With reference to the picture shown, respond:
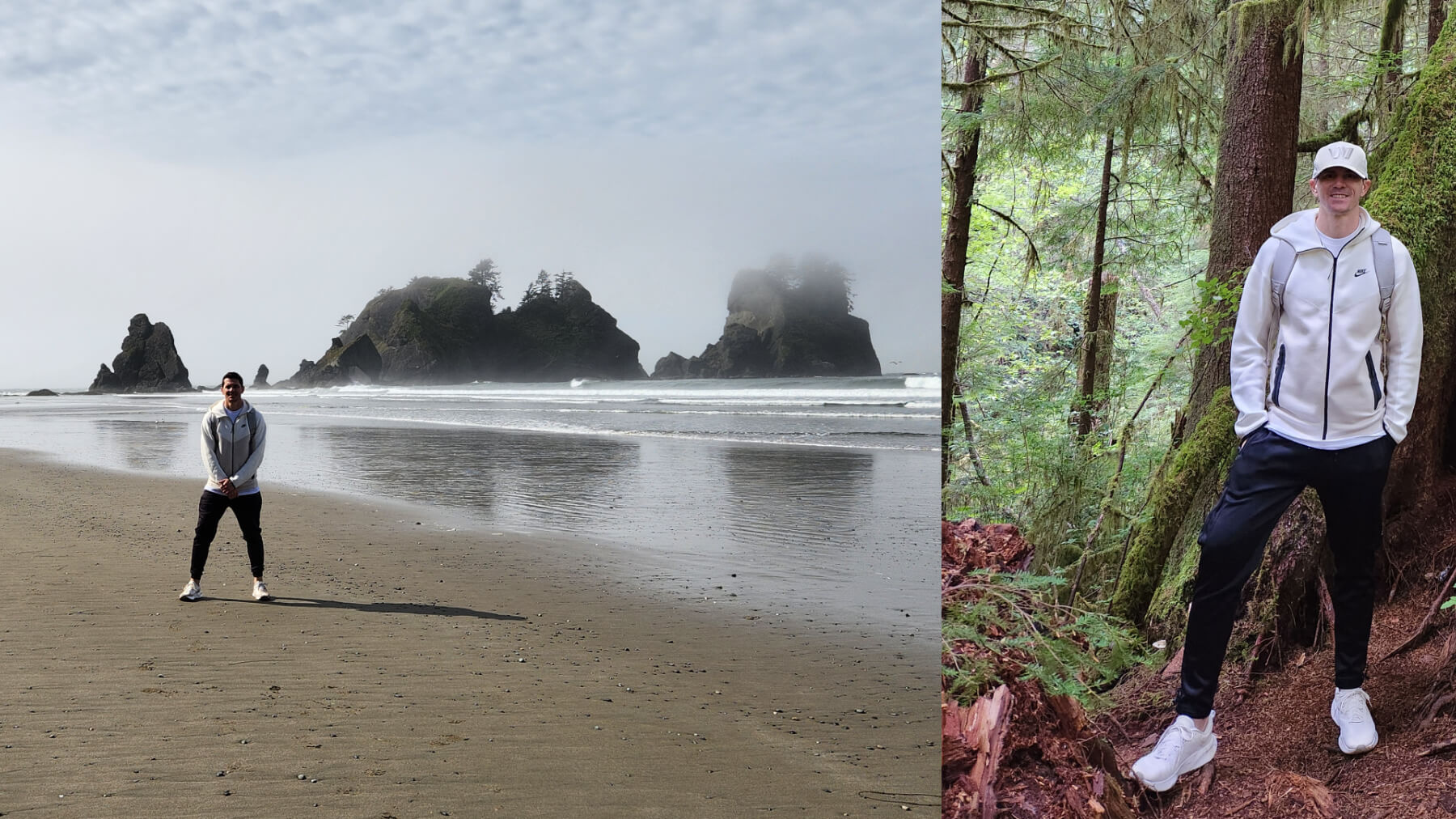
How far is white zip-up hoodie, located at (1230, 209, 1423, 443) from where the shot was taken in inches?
73.1

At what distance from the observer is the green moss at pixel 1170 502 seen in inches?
81.3

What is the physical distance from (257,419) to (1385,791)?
3055 mm

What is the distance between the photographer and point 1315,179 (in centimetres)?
194

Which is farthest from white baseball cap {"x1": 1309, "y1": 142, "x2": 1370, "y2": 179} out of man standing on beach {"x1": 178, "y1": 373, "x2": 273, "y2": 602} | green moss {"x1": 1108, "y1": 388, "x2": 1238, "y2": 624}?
man standing on beach {"x1": 178, "y1": 373, "x2": 273, "y2": 602}

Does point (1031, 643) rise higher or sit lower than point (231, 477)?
lower

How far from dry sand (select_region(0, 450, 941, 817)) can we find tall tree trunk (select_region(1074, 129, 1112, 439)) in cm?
134

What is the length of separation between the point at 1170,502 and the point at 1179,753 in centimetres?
54

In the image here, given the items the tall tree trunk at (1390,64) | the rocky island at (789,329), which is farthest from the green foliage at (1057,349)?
the rocky island at (789,329)

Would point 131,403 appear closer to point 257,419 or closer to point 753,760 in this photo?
point 257,419

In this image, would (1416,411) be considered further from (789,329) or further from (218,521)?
(218,521)

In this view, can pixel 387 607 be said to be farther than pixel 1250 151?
Yes

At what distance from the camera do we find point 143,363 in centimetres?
319

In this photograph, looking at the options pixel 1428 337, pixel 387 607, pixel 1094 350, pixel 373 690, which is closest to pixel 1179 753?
pixel 1094 350

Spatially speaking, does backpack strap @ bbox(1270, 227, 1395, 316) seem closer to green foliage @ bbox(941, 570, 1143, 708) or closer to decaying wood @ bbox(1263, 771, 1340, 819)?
green foliage @ bbox(941, 570, 1143, 708)
